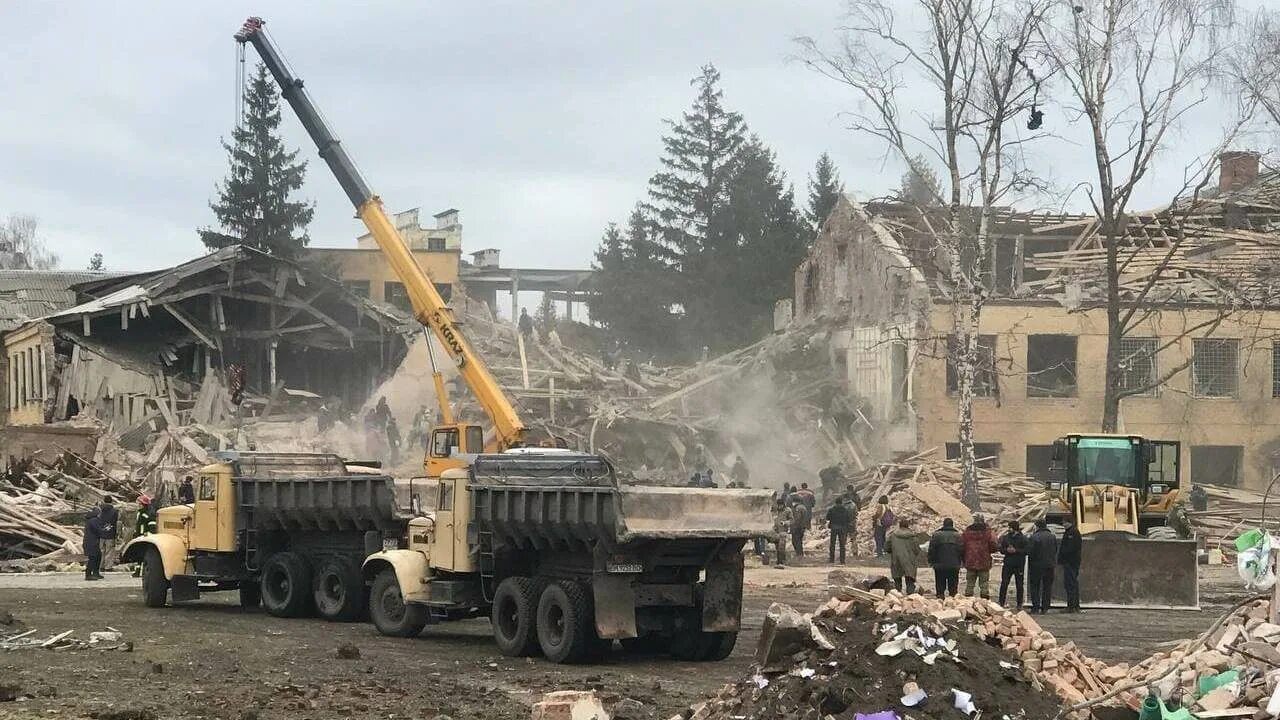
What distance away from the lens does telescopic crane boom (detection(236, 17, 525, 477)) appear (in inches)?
1168

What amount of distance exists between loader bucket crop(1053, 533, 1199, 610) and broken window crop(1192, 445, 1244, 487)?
2189 cm

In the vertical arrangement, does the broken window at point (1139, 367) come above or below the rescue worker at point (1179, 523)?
above

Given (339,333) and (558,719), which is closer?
(558,719)

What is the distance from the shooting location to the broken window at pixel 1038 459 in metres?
44.4

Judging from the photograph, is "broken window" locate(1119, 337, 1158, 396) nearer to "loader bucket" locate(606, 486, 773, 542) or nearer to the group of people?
the group of people

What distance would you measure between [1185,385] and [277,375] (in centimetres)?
2630

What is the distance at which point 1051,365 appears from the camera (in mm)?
44625

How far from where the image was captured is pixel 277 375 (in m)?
46.3

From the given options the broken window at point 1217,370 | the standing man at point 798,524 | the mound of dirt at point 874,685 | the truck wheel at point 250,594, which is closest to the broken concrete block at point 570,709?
the mound of dirt at point 874,685

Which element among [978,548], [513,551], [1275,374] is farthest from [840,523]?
[1275,374]

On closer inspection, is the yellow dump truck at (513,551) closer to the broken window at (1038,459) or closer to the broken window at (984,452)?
the broken window at (984,452)

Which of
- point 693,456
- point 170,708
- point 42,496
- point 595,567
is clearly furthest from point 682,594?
point 693,456

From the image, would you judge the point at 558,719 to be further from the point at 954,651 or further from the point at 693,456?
the point at 693,456

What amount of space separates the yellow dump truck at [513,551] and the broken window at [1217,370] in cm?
2971
